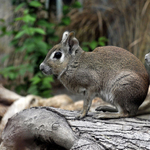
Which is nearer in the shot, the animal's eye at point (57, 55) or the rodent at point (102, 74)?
the rodent at point (102, 74)

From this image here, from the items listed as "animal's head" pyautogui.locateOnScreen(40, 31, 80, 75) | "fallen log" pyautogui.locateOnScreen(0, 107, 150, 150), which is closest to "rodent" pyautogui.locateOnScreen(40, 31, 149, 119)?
"animal's head" pyautogui.locateOnScreen(40, 31, 80, 75)

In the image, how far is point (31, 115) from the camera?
3.71m

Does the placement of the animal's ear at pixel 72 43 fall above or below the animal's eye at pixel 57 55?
above

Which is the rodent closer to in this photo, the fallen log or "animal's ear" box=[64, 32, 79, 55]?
"animal's ear" box=[64, 32, 79, 55]

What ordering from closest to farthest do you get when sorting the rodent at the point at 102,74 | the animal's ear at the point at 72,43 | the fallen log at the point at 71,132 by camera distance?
1. the fallen log at the point at 71,132
2. the rodent at the point at 102,74
3. the animal's ear at the point at 72,43

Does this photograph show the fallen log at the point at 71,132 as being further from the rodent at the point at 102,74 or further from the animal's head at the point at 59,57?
the animal's head at the point at 59,57

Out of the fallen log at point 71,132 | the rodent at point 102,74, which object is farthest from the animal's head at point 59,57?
the fallen log at point 71,132

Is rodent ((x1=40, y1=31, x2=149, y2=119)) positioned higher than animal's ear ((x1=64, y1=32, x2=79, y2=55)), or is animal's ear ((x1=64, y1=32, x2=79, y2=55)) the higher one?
animal's ear ((x1=64, y1=32, x2=79, y2=55))

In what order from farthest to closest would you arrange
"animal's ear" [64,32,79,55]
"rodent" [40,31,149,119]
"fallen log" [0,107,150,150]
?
"animal's ear" [64,32,79,55] < "rodent" [40,31,149,119] < "fallen log" [0,107,150,150]

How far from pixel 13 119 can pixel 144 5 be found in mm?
5627

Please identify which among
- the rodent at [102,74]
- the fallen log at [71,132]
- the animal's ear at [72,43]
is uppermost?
the animal's ear at [72,43]

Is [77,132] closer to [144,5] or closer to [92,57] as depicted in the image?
[92,57]

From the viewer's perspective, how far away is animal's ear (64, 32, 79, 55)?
369 centimetres

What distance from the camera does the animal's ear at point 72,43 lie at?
369 centimetres
